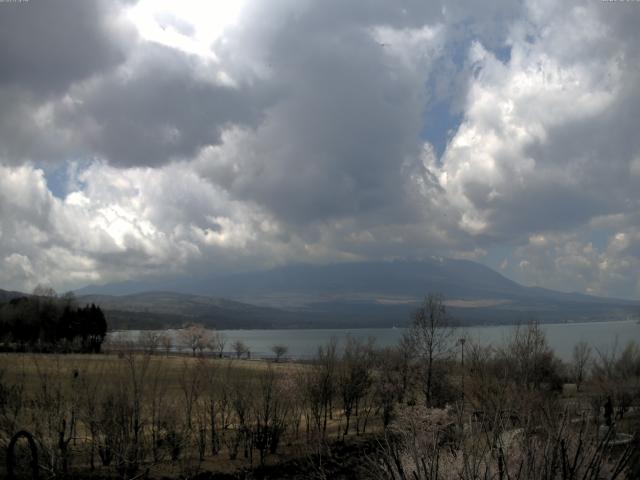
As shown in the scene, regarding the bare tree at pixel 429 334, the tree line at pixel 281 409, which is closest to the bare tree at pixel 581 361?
the tree line at pixel 281 409

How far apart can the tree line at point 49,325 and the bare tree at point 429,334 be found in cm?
7276

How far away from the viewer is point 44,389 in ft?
80.6

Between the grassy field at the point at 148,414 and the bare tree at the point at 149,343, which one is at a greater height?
the bare tree at the point at 149,343

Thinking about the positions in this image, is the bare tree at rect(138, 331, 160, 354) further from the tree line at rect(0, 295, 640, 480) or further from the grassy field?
the grassy field

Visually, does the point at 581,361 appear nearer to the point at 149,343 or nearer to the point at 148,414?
the point at 149,343

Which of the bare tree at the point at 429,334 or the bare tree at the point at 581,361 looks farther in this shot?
the bare tree at the point at 581,361

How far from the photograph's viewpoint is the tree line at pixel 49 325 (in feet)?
351

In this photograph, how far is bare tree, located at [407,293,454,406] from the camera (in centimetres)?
4771

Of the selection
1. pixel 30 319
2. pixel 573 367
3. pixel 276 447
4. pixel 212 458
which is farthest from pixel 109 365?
pixel 30 319

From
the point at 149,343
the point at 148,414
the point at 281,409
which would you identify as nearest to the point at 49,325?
the point at 149,343

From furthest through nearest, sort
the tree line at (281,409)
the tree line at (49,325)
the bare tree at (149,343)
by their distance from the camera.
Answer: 1. the tree line at (49,325)
2. the bare tree at (149,343)
3. the tree line at (281,409)

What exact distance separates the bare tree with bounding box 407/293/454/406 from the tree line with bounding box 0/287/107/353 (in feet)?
239

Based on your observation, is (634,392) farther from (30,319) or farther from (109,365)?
(30,319)

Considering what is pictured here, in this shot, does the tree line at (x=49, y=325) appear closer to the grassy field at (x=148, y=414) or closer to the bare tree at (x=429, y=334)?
the bare tree at (x=429, y=334)
